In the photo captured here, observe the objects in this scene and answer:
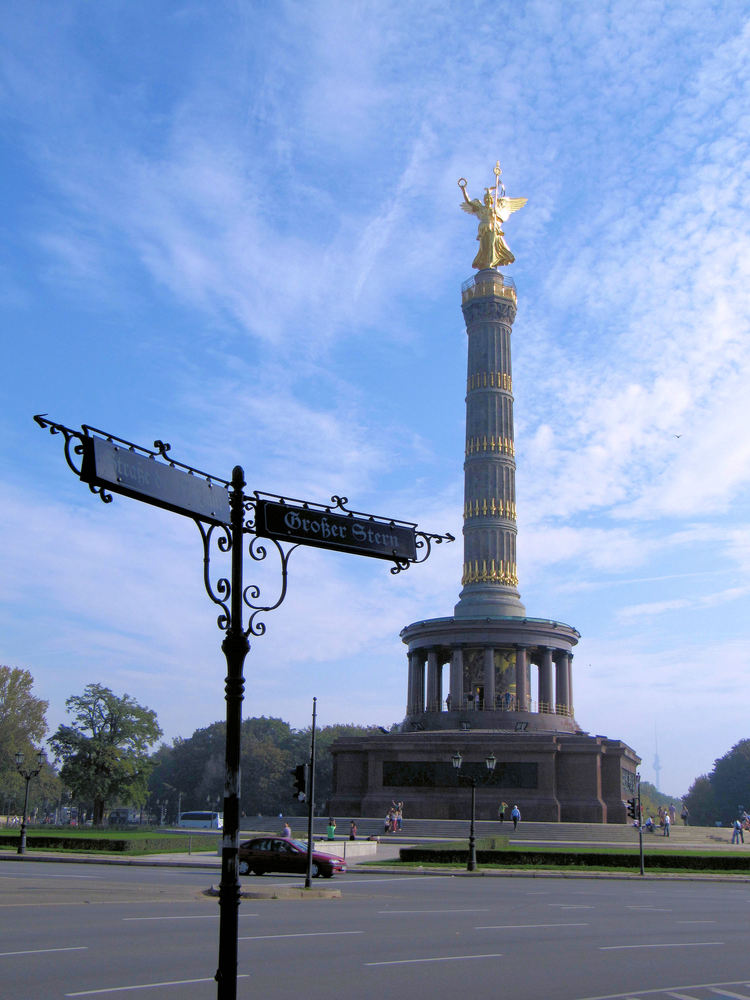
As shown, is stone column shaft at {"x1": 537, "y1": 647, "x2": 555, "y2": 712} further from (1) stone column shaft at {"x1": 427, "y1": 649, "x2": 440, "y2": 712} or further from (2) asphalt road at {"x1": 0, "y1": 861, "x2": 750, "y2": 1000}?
(2) asphalt road at {"x1": 0, "y1": 861, "x2": 750, "y2": 1000}

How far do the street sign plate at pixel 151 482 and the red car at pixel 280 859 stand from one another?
23.6 meters

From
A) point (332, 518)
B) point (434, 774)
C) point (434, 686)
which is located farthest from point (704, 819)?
point (332, 518)

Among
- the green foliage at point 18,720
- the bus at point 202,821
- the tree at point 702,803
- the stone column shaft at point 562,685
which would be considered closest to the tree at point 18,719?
the green foliage at point 18,720

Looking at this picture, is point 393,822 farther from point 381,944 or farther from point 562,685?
point 381,944

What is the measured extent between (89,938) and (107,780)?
5580 cm

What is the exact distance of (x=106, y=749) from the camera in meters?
69.0

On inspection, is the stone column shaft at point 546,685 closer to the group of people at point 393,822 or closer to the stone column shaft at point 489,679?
the stone column shaft at point 489,679

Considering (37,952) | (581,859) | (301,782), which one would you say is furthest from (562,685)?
(37,952)

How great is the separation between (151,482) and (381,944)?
1017 centimetres

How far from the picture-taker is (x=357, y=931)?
1752 cm

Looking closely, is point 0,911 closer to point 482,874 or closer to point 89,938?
point 89,938

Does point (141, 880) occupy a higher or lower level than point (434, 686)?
lower

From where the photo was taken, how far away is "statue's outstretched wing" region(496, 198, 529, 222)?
78.9 meters

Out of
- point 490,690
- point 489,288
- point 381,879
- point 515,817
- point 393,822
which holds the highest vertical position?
point 489,288
